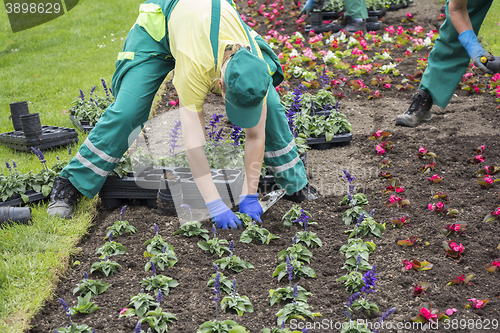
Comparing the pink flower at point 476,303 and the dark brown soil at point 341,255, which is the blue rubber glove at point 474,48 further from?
the pink flower at point 476,303

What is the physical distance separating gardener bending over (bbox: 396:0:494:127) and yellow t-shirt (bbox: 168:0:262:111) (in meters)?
2.17

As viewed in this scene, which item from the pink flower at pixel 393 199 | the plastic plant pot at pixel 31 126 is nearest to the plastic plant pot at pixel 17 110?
the plastic plant pot at pixel 31 126

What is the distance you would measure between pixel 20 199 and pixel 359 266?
96.4 inches

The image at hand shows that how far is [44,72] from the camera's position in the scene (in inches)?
243

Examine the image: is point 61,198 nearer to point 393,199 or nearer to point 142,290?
point 142,290

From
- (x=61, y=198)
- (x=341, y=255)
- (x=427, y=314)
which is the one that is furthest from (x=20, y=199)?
(x=427, y=314)

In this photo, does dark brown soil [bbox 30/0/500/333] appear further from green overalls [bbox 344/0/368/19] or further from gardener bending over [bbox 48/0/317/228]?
green overalls [bbox 344/0/368/19]

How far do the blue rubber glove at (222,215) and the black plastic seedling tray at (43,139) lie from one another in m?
2.08

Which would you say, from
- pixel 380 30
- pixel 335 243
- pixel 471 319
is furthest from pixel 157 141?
pixel 380 30

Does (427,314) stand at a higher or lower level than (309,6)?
higher

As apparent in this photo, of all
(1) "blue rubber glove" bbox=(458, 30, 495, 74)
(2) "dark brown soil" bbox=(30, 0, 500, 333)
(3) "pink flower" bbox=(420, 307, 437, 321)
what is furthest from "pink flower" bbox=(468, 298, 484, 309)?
(1) "blue rubber glove" bbox=(458, 30, 495, 74)

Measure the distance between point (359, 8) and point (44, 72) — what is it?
196 inches

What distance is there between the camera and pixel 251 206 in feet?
9.18

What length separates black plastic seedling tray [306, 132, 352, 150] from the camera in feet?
13.0
